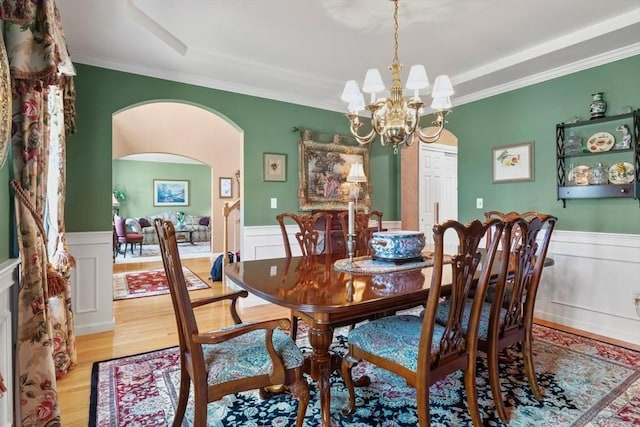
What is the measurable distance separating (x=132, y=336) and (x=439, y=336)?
2.59 metres

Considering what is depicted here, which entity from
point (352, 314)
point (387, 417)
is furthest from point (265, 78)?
point (387, 417)

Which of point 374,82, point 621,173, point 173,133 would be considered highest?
point 173,133

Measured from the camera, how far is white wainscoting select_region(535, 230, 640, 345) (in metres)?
2.85

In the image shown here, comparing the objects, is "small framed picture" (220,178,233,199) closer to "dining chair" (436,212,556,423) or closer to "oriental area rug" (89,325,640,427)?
"oriental area rug" (89,325,640,427)

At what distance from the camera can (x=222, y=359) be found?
4.73 ft

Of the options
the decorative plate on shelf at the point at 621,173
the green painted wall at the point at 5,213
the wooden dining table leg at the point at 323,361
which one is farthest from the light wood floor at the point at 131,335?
the decorative plate on shelf at the point at 621,173

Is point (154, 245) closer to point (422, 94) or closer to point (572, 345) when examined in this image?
point (422, 94)

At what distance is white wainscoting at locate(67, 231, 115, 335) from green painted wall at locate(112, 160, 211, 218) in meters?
8.47

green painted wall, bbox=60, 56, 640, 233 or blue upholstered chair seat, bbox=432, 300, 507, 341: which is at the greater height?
green painted wall, bbox=60, 56, 640, 233

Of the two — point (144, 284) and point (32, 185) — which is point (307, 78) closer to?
point (32, 185)

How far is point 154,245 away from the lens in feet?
32.6

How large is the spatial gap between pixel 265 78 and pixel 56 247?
245cm

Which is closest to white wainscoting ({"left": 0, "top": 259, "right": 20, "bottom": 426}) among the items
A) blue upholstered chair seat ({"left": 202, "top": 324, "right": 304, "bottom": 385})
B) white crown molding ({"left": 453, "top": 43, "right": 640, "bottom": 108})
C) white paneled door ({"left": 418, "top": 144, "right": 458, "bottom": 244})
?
blue upholstered chair seat ({"left": 202, "top": 324, "right": 304, "bottom": 385})

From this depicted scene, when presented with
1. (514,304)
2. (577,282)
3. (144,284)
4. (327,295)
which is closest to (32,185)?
(327,295)
